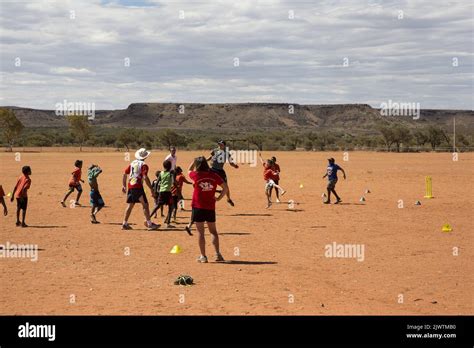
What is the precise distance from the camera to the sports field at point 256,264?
346 inches

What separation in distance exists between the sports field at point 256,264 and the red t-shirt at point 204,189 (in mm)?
1043

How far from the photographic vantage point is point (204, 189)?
450 inches

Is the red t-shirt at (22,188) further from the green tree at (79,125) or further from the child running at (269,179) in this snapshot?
the green tree at (79,125)

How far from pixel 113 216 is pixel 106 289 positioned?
8.58m

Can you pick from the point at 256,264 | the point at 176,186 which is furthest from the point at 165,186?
the point at 256,264

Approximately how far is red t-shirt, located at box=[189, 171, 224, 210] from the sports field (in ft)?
3.42

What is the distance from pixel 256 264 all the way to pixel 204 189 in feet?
5.19

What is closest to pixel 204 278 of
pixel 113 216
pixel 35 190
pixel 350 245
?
pixel 350 245

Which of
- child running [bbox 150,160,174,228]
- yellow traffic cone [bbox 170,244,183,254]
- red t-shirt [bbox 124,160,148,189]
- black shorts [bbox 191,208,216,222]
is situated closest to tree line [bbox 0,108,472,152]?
child running [bbox 150,160,174,228]

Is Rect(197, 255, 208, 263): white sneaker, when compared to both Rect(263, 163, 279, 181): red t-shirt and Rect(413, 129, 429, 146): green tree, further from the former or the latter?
Rect(413, 129, 429, 146): green tree

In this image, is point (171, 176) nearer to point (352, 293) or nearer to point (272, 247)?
point (272, 247)

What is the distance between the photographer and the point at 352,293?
9.37 metres

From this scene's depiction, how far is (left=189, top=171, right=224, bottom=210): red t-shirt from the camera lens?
1139cm
